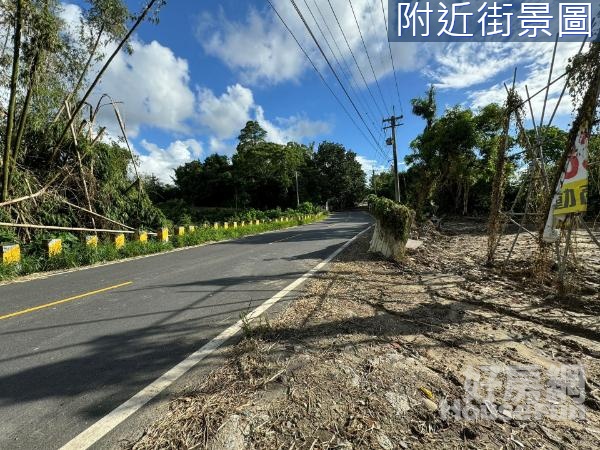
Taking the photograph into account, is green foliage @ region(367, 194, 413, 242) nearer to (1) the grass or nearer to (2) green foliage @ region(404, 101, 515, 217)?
(1) the grass

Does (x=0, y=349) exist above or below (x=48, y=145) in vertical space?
below

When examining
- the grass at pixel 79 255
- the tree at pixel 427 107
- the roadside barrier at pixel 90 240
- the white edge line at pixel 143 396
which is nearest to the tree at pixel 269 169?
the tree at pixel 427 107

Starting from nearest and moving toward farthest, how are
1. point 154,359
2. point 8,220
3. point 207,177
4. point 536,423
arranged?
1. point 536,423
2. point 154,359
3. point 8,220
4. point 207,177

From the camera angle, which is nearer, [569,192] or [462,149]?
[569,192]

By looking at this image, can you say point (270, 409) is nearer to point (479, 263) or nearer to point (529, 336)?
point (529, 336)

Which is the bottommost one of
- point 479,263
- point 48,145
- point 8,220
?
point 479,263

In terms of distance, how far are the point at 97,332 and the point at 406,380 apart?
3678mm

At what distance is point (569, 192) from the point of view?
180 inches

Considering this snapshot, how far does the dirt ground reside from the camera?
2.13 m

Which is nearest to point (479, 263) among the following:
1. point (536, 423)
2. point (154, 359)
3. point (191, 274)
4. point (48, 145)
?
point (536, 423)

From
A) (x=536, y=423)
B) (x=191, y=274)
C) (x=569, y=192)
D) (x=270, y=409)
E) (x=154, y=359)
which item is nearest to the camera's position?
(x=536, y=423)

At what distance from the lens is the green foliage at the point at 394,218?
8.27 meters

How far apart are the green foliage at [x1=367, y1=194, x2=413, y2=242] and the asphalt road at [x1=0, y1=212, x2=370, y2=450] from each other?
2574mm

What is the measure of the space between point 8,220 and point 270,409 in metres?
11.4
